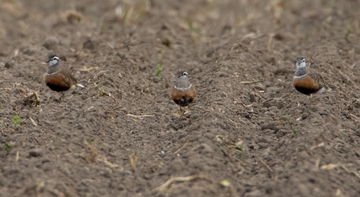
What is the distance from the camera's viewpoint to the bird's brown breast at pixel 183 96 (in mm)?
7168

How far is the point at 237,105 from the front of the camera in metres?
7.32

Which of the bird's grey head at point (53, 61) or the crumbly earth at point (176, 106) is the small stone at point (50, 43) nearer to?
the crumbly earth at point (176, 106)

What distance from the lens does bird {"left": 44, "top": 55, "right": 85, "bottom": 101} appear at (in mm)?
7484

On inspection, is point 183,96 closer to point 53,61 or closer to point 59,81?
point 59,81

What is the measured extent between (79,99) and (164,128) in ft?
3.76

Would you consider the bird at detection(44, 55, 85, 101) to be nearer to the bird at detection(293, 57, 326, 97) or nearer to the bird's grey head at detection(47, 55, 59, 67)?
the bird's grey head at detection(47, 55, 59, 67)

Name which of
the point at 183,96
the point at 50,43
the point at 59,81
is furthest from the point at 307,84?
the point at 50,43

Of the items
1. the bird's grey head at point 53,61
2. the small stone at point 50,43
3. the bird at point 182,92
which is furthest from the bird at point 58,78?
the small stone at point 50,43

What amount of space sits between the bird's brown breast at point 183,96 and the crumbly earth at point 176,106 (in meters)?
0.15

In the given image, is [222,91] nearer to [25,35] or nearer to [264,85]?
[264,85]

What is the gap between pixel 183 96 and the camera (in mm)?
7164

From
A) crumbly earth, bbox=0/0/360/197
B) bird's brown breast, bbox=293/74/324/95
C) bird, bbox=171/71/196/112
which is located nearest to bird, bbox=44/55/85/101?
crumbly earth, bbox=0/0/360/197

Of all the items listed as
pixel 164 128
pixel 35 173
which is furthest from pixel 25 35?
pixel 35 173

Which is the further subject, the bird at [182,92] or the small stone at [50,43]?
the small stone at [50,43]
